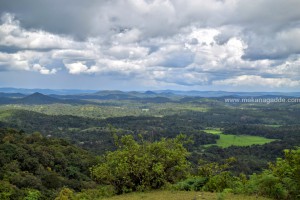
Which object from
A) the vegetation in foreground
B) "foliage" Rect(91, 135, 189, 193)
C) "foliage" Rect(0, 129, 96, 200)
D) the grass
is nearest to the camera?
the vegetation in foreground

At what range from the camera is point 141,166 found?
1941 centimetres

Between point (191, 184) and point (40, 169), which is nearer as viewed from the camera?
point (191, 184)

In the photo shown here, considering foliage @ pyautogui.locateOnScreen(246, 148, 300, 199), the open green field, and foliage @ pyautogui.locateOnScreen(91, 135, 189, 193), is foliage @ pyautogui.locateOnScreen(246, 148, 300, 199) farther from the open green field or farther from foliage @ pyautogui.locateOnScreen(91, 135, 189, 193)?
the open green field

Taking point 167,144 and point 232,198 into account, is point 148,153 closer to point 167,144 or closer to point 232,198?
point 167,144

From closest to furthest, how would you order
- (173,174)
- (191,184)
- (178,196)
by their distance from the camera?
(178,196)
(191,184)
(173,174)

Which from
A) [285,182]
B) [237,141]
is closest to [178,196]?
[285,182]

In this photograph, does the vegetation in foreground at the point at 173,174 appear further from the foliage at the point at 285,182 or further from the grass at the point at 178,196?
the grass at the point at 178,196

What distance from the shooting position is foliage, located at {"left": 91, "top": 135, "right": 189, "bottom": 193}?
19.4m

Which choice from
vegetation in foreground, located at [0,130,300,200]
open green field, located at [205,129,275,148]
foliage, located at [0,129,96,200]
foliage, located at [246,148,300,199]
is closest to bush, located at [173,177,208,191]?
vegetation in foreground, located at [0,130,300,200]

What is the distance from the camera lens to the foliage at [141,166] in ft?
63.7

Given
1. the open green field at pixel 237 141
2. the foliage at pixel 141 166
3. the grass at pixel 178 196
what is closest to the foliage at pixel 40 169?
the foliage at pixel 141 166

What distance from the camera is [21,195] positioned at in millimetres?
44062

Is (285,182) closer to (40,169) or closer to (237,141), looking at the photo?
(40,169)

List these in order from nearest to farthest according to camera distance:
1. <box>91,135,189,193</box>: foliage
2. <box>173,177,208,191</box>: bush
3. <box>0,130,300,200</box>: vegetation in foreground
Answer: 1. <box>0,130,300,200</box>: vegetation in foreground
2. <box>173,177,208,191</box>: bush
3. <box>91,135,189,193</box>: foliage
